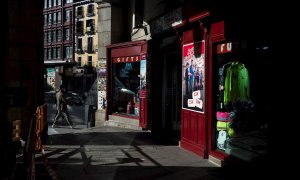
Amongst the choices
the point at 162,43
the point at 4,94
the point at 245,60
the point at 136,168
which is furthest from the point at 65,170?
the point at 162,43

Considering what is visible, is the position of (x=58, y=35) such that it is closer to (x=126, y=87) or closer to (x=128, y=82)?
(x=126, y=87)

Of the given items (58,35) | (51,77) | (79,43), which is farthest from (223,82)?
(58,35)

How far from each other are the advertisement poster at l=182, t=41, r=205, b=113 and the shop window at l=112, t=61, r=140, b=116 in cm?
450

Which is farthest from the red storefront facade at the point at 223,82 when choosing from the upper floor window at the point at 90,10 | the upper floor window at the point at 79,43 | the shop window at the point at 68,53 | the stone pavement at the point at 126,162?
the shop window at the point at 68,53

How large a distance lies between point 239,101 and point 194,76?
184cm

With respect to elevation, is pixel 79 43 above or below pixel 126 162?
above

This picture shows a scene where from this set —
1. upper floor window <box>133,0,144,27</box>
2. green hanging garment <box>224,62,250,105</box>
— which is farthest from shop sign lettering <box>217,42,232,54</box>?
upper floor window <box>133,0,144,27</box>

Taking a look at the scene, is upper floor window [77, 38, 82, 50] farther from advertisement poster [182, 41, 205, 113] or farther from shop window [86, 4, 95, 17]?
advertisement poster [182, 41, 205, 113]

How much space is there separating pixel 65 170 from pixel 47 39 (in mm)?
61362

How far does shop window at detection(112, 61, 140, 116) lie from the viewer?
13.8 metres

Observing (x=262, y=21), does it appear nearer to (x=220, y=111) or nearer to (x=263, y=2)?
(x=263, y=2)

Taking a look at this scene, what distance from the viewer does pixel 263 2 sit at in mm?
6008

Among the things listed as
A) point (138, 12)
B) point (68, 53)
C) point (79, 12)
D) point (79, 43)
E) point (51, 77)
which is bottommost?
point (51, 77)

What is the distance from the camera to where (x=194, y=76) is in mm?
8867
